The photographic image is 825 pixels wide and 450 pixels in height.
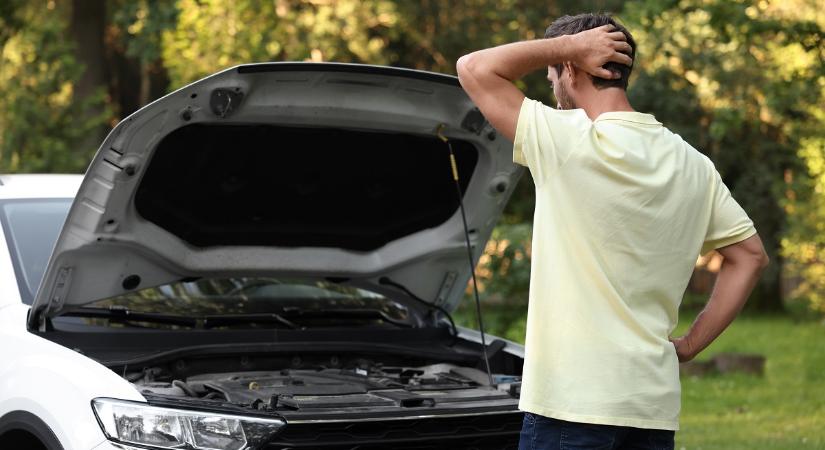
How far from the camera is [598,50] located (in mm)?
2924

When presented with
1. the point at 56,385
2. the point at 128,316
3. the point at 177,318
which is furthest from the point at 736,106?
the point at 56,385

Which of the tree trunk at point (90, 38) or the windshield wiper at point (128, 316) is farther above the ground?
the windshield wiper at point (128, 316)

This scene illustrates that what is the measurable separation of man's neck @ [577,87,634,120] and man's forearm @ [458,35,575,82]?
0.41 feet

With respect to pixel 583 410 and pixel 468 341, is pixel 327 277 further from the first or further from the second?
pixel 583 410

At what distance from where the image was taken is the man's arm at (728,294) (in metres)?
3.23

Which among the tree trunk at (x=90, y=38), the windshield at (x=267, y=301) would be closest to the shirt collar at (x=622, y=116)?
the windshield at (x=267, y=301)

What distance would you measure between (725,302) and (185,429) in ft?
5.47

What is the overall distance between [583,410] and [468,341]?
2433 millimetres

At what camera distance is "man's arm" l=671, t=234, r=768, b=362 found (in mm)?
3232

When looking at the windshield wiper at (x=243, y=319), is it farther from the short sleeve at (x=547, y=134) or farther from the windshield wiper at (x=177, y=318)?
the short sleeve at (x=547, y=134)

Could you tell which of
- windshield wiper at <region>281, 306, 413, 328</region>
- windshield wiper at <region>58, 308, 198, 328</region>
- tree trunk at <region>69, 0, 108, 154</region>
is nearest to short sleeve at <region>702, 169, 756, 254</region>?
windshield wiper at <region>281, 306, 413, 328</region>

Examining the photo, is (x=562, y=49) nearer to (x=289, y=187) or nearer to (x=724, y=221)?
(x=724, y=221)

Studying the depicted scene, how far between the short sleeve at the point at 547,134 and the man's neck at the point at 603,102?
9cm

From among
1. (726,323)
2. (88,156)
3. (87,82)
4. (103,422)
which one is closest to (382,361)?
(103,422)
